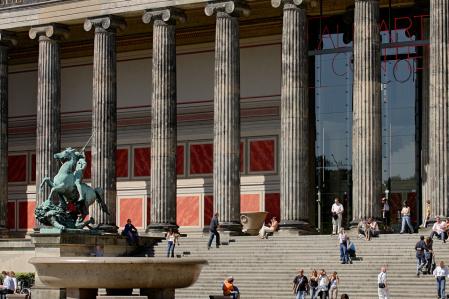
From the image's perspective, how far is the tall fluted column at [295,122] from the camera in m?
54.8

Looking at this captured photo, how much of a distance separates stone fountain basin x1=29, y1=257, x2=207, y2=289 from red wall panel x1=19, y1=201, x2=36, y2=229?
129 feet

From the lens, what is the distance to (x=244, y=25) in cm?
6444

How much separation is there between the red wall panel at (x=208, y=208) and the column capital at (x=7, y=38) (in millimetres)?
14122

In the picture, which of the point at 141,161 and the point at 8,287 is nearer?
the point at 8,287

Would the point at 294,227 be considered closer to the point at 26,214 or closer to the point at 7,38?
the point at 7,38

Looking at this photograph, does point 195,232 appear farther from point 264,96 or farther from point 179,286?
point 179,286

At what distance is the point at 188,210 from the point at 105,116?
826cm

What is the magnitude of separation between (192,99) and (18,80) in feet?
42.8

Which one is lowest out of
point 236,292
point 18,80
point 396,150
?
point 236,292

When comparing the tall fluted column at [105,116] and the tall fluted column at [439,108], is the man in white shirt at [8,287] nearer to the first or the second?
the tall fluted column at [105,116]

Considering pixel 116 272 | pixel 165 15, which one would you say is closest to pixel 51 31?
pixel 165 15

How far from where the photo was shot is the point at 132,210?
67.8 metres

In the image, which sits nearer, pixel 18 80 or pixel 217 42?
pixel 217 42

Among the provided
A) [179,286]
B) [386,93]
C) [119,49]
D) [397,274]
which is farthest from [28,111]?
[179,286]
